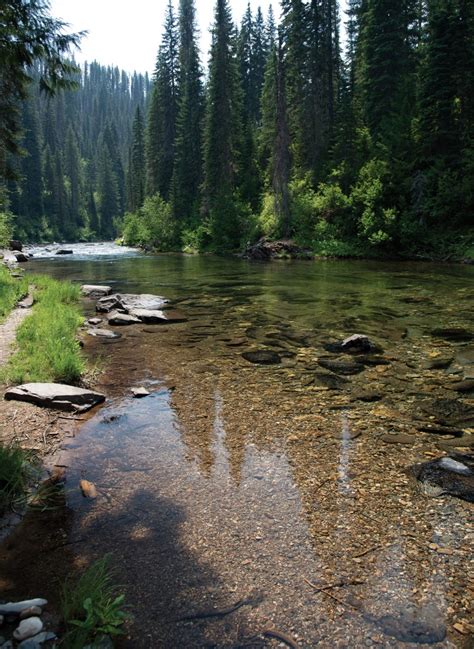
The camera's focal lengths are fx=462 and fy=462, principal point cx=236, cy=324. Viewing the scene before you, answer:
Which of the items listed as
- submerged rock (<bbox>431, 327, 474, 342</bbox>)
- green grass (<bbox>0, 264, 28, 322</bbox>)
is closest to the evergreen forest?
green grass (<bbox>0, 264, 28, 322</bbox>)

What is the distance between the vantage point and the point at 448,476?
14.9ft

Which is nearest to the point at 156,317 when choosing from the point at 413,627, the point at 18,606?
the point at 18,606

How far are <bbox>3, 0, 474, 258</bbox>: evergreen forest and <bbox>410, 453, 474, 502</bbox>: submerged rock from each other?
325 inches

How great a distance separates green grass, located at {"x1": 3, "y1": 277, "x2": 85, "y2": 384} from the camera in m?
6.91

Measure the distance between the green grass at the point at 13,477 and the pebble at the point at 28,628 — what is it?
1.46 meters

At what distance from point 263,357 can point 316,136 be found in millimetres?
36902

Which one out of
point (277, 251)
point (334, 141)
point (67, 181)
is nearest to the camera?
point (277, 251)

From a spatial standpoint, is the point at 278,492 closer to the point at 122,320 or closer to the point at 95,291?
the point at 122,320

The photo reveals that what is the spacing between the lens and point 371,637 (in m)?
2.74

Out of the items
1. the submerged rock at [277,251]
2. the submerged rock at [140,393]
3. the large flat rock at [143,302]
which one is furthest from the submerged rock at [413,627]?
the submerged rock at [277,251]

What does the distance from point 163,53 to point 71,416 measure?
2562 inches

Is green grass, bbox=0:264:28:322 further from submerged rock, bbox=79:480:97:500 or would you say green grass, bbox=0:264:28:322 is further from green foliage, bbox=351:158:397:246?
green foliage, bbox=351:158:397:246

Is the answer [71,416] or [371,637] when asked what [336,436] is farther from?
[71,416]

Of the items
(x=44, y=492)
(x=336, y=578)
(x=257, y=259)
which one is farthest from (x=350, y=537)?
(x=257, y=259)
